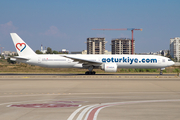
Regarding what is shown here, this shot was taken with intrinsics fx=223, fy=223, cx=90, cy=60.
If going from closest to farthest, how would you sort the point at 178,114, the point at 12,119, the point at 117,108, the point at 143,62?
the point at 12,119 < the point at 178,114 < the point at 117,108 < the point at 143,62

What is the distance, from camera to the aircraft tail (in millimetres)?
40625

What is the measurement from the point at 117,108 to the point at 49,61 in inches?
1192

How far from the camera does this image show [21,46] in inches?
1602

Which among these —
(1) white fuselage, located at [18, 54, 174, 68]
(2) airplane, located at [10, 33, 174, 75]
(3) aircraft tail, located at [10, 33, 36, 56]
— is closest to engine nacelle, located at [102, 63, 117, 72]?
(2) airplane, located at [10, 33, 174, 75]

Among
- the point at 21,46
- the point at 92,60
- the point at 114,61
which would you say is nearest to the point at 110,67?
the point at 114,61

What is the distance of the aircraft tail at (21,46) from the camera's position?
4062 cm

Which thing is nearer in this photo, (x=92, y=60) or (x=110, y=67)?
(x=110, y=67)

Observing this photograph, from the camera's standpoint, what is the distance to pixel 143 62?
39.3 meters

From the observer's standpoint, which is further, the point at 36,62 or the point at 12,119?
the point at 36,62

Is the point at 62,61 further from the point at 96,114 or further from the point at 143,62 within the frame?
the point at 96,114

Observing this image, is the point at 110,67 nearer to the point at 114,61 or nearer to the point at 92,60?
the point at 114,61

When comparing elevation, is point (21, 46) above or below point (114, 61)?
above

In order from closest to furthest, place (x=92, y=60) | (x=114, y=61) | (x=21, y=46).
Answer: (x=114, y=61) → (x=92, y=60) → (x=21, y=46)


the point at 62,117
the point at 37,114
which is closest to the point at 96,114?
the point at 62,117
